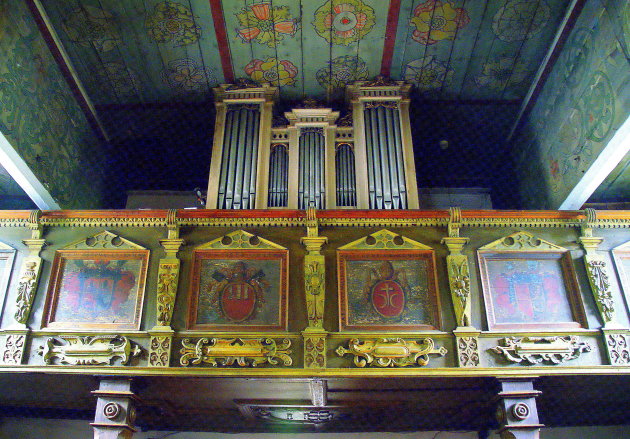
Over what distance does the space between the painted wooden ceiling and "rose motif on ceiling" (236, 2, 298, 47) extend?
14 millimetres

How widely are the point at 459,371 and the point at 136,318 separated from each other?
12.5ft

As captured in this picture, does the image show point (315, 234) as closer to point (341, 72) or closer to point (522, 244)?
point (522, 244)

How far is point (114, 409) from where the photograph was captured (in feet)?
22.0

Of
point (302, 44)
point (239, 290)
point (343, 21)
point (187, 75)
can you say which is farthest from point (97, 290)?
point (343, 21)

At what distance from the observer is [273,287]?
7.33m

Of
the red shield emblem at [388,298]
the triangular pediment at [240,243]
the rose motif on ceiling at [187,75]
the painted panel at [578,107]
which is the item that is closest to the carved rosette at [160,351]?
the triangular pediment at [240,243]

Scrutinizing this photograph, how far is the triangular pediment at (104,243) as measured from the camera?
755 cm

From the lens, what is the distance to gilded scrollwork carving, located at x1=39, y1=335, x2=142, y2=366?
271 inches

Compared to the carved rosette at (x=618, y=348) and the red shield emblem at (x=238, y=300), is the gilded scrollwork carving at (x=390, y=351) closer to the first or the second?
the red shield emblem at (x=238, y=300)

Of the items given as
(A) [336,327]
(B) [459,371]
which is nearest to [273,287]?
(A) [336,327]

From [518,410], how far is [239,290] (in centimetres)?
349

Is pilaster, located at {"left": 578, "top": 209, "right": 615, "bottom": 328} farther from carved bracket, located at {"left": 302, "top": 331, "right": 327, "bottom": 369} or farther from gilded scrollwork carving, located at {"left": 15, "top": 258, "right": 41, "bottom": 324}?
gilded scrollwork carving, located at {"left": 15, "top": 258, "right": 41, "bottom": 324}

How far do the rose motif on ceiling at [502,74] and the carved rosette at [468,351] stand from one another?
4.36 m

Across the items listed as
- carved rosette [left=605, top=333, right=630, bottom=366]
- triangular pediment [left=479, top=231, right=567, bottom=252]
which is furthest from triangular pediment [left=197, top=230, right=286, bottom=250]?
carved rosette [left=605, top=333, right=630, bottom=366]
